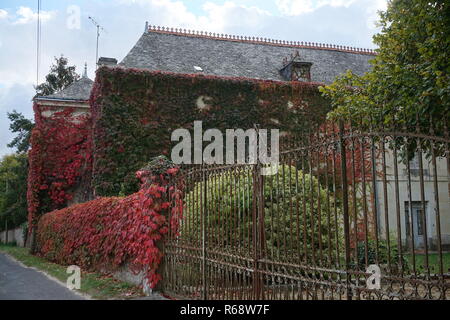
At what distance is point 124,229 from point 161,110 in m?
7.69

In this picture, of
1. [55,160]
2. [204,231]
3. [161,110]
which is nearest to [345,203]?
[204,231]

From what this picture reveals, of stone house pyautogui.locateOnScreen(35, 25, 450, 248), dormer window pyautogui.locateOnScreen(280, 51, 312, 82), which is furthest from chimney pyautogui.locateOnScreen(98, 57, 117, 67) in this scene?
dormer window pyautogui.locateOnScreen(280, 51, 312, 82)

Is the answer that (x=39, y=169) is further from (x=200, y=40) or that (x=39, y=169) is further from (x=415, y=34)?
(x=415, y=34)

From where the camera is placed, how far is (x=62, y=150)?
1770 centimetres

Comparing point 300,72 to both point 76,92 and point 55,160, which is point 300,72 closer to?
point 76,92

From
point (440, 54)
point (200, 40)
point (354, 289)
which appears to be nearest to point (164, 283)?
point (354, 289)

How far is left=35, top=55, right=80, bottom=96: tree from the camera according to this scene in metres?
32.3

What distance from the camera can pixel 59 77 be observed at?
32.6 m

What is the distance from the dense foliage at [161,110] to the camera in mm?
14633

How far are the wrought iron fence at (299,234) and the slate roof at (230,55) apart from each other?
1067 centimetres

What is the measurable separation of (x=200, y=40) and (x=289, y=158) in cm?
1533

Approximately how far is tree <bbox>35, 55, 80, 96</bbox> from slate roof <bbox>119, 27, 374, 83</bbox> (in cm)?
1648

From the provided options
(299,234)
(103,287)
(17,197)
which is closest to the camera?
(299,234)

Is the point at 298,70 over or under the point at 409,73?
over
